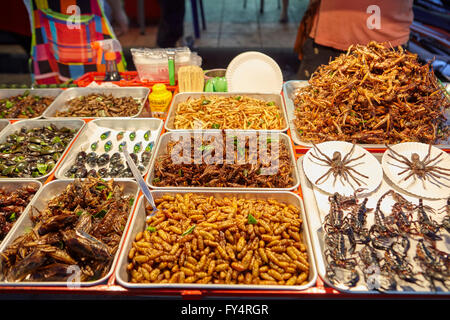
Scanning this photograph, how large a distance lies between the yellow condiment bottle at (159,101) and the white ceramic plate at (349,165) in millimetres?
1688

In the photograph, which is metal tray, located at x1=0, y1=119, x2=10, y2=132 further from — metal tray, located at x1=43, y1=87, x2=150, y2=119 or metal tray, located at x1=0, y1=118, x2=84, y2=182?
metal tray, located at x1=43, y1=87, x2=150, y2=119

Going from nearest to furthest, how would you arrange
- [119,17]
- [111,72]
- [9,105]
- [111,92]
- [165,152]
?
[165,152] < [9,105] < [111,92] < [111,72] < [119,17]

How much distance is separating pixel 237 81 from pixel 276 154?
55.4 inches

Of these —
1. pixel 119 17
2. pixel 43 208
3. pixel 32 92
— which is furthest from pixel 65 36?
pixel 119 17

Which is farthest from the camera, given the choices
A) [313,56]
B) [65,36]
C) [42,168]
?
[65,36]

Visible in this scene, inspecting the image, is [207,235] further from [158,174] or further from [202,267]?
[158,174]

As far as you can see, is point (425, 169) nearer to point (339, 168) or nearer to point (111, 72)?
point (339, 168)

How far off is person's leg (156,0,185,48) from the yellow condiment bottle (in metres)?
3.87

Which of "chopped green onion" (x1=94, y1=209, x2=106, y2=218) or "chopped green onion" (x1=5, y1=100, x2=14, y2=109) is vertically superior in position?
"chopped green onion" (x1=5, y1=100, x2=14, y2=109)

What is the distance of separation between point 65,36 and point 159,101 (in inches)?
95.3

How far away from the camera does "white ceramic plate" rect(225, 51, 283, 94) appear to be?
338cm

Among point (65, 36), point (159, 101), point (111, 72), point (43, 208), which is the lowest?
point (43, 208)

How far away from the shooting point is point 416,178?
226 cm

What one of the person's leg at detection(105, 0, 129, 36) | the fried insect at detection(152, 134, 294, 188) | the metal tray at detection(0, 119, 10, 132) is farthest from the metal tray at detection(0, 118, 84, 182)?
the person's leg at detection(105, 0, 129, 36)
